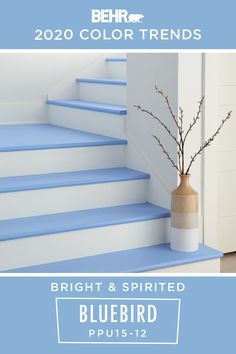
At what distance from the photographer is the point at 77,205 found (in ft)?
11.3

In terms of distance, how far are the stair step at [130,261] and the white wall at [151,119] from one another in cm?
36

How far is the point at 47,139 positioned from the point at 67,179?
0.56m

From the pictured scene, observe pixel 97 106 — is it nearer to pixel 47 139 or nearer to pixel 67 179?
pixel 47 139

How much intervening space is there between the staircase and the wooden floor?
1.47ft

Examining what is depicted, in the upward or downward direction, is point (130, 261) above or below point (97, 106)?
below

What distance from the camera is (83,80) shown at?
4.98 m

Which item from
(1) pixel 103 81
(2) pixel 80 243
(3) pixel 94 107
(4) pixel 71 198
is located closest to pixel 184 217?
(2) pixel 80 243

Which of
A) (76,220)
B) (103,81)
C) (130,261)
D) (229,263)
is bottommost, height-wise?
(229,263)

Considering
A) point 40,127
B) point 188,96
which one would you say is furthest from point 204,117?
point 40,127

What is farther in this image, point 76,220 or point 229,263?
point 229,263

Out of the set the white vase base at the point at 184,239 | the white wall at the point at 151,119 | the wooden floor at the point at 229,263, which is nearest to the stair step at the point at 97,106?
the white wall at the point at 151,119

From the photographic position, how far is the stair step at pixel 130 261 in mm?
2973
